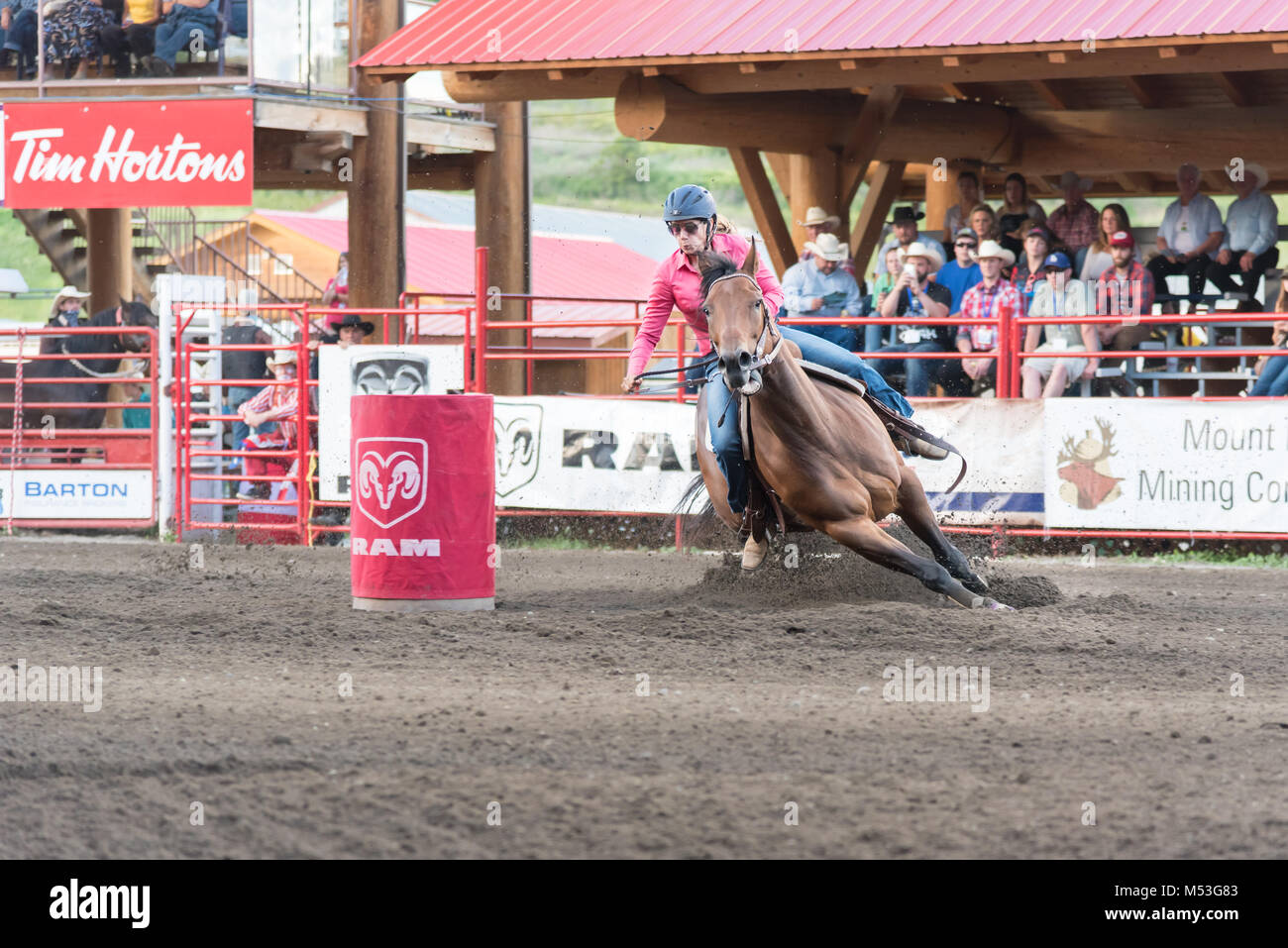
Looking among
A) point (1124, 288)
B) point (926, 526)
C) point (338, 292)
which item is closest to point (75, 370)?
point (338, 292)

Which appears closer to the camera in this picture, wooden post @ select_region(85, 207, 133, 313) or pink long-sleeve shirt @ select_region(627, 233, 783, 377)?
pink long-sleeve shirt @ select_region(627, 233, 783, 377)

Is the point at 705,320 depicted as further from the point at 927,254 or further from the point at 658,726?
the point at 927,254

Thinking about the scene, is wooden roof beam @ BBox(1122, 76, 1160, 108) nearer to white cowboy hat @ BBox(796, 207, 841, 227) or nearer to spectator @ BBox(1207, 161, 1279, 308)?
spectator @ BBox(1207, 161, 1279, 308)

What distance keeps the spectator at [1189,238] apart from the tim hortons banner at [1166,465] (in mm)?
2956

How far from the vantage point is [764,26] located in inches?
569

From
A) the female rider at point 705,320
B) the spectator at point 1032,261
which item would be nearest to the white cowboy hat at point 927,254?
the spectator at point 1032,261

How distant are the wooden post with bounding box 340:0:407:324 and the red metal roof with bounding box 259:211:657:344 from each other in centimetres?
1356

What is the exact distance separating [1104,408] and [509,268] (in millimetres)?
9008

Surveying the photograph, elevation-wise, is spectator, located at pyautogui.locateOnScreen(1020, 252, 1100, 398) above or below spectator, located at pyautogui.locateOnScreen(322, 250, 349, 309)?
below

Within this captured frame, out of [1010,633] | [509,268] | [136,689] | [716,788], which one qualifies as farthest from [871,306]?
[716,788]

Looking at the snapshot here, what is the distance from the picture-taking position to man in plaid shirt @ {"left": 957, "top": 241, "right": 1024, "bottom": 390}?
44.5ft

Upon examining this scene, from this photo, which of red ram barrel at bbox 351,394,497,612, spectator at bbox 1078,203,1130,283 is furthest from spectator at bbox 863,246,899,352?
red ram barrel at bbox 351,394,497,612

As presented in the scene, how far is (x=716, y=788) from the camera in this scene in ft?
15.8
